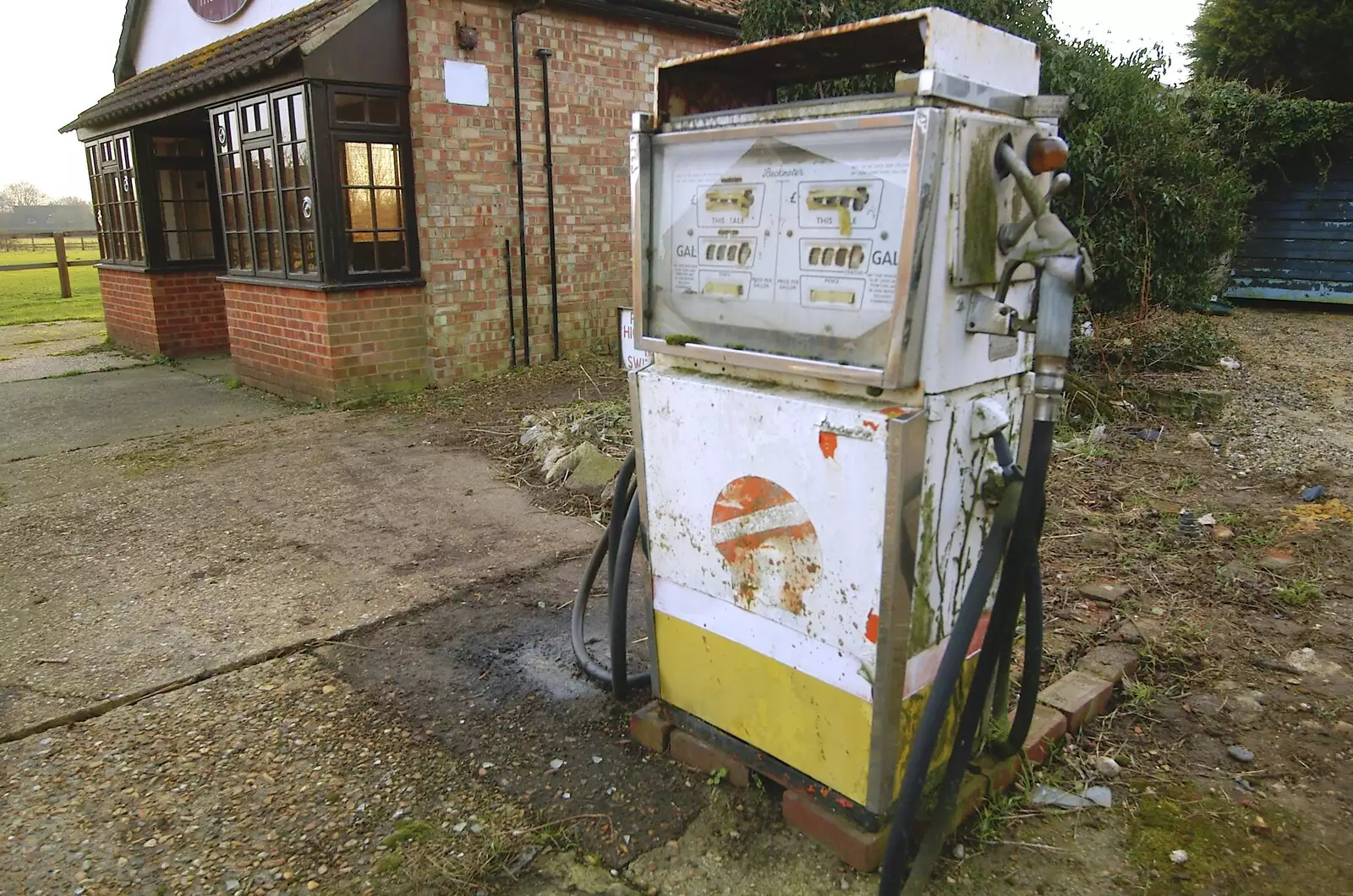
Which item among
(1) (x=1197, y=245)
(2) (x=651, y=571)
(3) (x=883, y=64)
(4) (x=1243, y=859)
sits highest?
(3) (x=883, y=64)

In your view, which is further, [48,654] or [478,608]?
[478,608]

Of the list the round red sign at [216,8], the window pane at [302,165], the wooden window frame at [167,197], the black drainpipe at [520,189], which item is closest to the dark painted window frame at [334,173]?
the window pane at [302,165]

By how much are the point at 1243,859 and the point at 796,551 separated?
1.39m

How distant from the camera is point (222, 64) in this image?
321 inches

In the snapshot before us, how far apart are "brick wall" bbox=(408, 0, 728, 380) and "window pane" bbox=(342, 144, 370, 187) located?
1.36ft

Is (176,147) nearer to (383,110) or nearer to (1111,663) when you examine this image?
(383,110)

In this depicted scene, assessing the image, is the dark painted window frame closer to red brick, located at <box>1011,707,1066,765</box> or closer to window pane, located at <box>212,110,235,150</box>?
window pane, located at <box>212,110,235,150</box>

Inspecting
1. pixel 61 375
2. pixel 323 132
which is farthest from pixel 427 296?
pixel 61 375

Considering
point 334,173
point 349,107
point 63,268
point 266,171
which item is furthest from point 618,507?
point 63,268

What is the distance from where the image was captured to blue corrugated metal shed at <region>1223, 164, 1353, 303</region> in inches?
434

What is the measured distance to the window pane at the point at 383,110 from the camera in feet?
24.5

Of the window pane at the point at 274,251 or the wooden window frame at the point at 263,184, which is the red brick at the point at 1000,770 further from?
the window pane at the point at 274,251

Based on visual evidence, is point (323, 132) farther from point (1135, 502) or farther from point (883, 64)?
point (1135, 502)

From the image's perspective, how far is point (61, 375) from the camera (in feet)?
31.1
